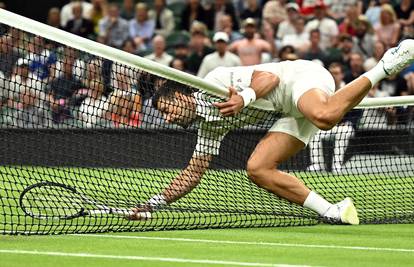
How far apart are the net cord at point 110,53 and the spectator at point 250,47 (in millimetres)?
10526

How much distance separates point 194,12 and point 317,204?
13881 mm

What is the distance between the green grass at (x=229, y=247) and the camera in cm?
697

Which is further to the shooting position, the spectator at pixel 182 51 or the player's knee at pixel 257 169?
the spectator at pixel 182 51

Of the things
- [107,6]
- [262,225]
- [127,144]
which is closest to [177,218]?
[262,225]

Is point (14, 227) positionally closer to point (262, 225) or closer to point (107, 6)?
point (262, 225)

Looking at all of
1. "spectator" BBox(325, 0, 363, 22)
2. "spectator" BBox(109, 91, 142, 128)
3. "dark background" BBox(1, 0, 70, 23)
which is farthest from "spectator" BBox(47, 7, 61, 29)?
"spectator" BBox(109, 91, 142, 128)

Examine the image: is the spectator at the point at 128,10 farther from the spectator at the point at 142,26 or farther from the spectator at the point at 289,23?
the spectator at the point at 289,23

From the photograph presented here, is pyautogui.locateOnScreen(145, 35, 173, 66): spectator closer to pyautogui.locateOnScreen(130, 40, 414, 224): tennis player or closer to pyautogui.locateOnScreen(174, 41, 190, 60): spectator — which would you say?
pyautogui.locateOnScreen(174, 41, 190, 60): spectator

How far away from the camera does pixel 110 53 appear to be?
8344 millimetres

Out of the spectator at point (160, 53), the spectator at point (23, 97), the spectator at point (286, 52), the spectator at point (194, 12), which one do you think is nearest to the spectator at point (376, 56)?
the spectator at point (286, 52)

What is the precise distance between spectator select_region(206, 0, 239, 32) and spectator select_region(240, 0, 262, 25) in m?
0.28

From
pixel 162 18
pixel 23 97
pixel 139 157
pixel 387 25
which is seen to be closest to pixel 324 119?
pixel 23 97

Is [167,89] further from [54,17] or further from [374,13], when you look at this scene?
[54,17]

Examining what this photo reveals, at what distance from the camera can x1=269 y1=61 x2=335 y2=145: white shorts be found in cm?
936
